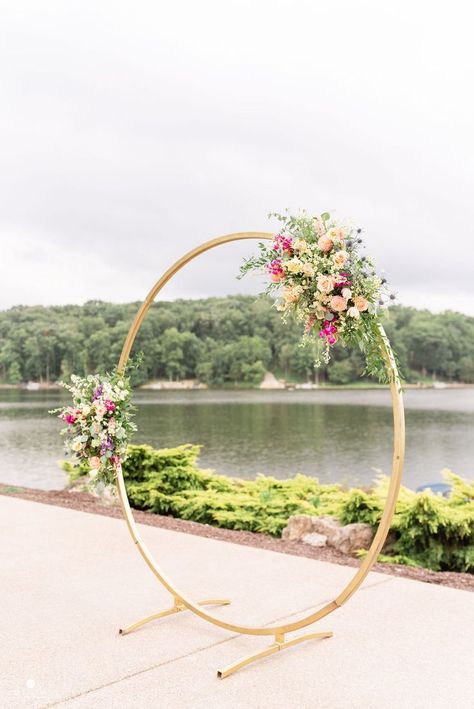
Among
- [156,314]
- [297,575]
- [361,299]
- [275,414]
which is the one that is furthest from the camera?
[156,314]

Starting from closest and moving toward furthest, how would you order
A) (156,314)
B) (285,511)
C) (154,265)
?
(285,511) < (156,314) < (154,265)

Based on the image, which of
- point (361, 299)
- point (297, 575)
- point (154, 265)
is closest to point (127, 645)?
point (297, 575)

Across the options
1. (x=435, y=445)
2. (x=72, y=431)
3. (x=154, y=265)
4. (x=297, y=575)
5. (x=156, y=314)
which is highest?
(x=154, y=265)

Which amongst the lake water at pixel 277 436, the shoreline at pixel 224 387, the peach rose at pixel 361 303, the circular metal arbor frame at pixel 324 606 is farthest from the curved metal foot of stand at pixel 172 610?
the shoreline at pixel 224 387

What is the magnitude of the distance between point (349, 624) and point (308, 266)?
2.24 m

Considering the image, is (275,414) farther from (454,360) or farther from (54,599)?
(54,599)

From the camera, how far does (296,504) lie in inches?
312

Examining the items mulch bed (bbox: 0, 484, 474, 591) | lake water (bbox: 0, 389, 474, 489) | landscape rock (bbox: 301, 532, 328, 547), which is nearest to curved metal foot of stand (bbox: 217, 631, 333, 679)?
mulch bed (bbox: 0, 484, 474, 591)

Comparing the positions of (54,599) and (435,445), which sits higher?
(54,599)

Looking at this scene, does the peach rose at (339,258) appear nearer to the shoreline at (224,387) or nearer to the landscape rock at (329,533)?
the landscape rock at (329,533)

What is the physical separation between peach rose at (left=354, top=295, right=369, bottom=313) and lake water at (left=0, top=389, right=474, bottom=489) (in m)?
10.6

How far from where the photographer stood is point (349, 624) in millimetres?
4387

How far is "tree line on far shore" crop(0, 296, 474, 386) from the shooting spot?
5591 cm

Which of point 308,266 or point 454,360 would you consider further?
point 454,360
